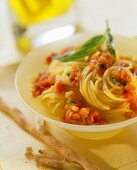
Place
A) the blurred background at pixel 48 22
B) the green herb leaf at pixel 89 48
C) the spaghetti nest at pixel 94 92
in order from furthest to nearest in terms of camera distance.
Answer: the blurred background at pixel 48 22 → the green herb leaf at pixel 89 48 → the spaghetti nest at pixel 94 92

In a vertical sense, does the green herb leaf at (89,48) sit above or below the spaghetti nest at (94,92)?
above

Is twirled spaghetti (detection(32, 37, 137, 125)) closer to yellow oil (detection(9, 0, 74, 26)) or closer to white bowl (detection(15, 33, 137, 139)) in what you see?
white bowl (detection(15, 33, 137, 139))

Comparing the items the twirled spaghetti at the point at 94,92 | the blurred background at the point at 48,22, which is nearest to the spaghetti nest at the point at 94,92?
the twirled spaghetti at the point at 94,92

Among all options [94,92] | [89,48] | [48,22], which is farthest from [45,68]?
[48,22]

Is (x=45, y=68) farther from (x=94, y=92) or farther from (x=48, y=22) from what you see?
(x=48, y=22)

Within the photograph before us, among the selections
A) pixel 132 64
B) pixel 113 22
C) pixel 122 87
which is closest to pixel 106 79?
pixel 122 87

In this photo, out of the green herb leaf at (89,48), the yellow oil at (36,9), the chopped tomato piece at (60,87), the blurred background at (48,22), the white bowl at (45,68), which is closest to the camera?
the white bowl at (45,68)

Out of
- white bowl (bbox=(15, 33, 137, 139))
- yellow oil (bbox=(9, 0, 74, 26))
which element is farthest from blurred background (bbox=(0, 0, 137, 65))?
white bowl (bbox=(15, 33, 137, 139))

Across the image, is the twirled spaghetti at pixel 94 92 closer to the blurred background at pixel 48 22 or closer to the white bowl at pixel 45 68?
the white bowl at pixel 45 68
